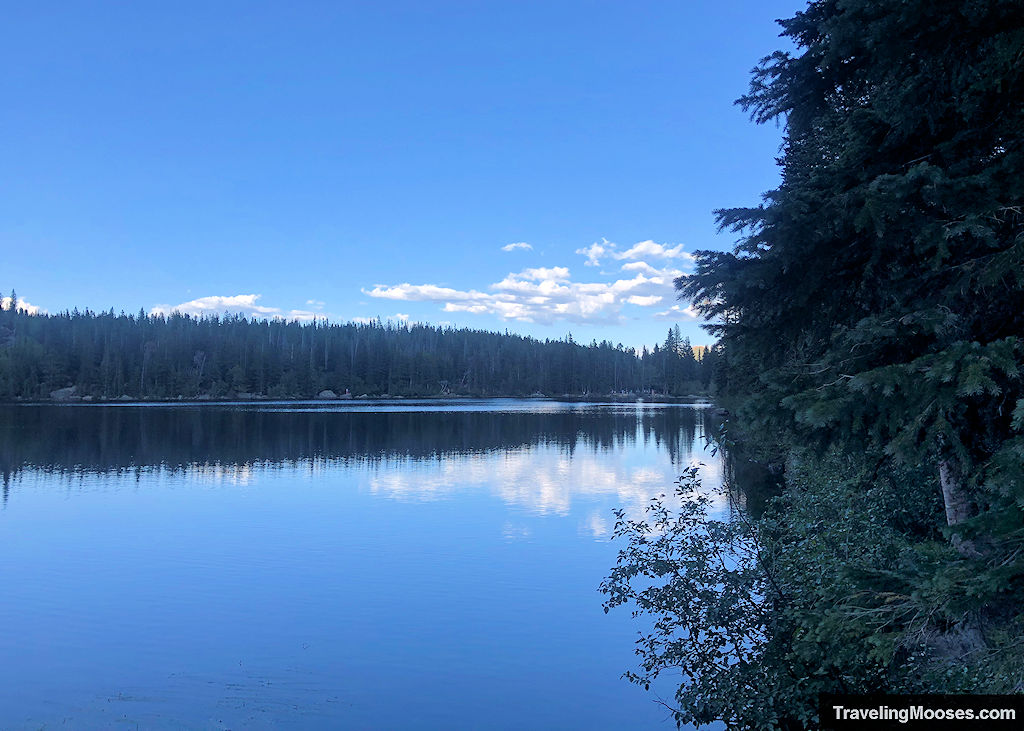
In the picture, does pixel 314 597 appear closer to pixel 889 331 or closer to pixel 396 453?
pixel 889 331

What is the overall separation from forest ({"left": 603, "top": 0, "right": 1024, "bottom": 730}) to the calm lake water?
5.12m

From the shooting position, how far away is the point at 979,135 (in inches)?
286

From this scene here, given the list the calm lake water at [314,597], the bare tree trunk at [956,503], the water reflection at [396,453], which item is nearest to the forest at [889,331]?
the bare tree trunk at [956,503]

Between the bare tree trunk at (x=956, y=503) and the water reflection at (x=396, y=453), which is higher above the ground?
the bare tree trunk at (x=956, y=503)

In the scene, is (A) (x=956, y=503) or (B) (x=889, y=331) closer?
(B) (x=889, y=331)

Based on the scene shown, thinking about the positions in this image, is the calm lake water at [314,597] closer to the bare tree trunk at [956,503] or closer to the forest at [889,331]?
the forest at [889,331]

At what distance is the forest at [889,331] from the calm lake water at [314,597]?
5.12 metres

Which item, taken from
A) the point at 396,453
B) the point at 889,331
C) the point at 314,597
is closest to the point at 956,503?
the point at 889,331

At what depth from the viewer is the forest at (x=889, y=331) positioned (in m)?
6.01

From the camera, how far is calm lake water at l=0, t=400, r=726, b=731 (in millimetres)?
14227

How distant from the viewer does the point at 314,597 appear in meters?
21.0

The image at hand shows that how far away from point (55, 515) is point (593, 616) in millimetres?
25524

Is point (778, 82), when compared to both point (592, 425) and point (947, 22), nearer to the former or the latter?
point (947, 22)

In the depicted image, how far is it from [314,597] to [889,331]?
59.8 feet
